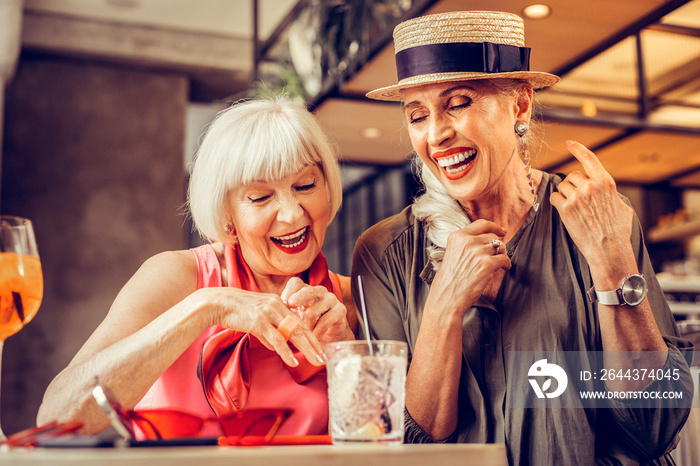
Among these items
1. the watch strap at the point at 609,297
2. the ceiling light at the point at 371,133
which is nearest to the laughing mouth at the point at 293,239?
the watch strap at the point at 609,297

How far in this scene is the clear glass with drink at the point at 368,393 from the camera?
86cm

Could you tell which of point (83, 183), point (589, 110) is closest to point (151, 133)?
point (83, 183)

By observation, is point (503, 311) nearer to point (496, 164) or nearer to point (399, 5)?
point (496, 164)

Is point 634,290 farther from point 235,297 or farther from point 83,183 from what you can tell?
point 83,183

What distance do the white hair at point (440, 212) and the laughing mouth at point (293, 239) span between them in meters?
0.28

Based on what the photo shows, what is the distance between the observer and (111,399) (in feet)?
2.82

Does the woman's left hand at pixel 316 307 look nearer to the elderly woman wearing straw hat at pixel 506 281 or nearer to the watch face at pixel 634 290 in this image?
the elderly woman wearing straw hat at pixel 506 281

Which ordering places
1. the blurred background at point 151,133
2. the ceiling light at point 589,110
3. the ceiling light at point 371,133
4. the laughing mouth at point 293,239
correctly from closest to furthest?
the laughing mouth at point 293,239, the ceiling light at point 589,110, the ceiling light at point 371,133, the blurred background at point 151,133

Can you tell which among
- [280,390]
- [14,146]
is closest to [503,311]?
[280,390]

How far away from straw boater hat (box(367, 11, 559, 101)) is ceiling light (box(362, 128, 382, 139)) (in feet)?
12.8

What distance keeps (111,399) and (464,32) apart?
3.44 ft

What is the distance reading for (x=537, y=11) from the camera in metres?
3.49

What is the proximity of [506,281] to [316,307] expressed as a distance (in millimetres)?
452

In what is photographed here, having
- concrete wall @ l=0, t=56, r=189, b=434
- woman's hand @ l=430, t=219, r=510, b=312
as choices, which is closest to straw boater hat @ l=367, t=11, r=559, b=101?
woman's hand @ l=430, t=219, r=510, b=312
